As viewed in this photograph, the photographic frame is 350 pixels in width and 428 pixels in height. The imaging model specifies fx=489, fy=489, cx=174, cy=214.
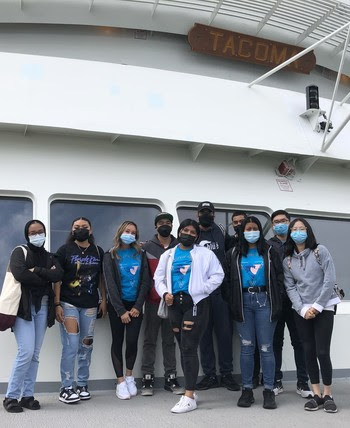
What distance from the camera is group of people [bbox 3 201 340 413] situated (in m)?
4.11

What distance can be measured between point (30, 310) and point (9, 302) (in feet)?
0.60

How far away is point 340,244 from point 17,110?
163 inches

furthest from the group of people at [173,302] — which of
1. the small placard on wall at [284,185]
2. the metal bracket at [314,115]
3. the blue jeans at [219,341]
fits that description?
the metal bracket at [314,115]

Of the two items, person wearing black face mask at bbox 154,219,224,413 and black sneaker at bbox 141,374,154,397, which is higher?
person wearing black face mask at bbox 154,219,224,413

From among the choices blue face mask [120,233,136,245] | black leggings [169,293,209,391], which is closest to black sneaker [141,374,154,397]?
black leggings [169,293,209,391]

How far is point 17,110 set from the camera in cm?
487

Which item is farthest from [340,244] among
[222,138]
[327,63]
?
[327,63]

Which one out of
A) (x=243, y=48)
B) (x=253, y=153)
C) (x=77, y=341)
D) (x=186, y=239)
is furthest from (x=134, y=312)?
(x=243, y=48)

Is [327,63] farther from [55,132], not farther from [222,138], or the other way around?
[55,132]

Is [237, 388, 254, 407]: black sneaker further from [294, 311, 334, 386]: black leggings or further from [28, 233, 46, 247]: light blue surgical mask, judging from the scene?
[28, 233, 46, 247]: light blue surgical mask

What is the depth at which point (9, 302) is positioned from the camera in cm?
399

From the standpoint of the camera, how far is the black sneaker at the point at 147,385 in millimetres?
4580

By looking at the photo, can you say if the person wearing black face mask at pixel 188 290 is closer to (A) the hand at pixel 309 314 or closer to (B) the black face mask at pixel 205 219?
(B) the black face mask at pixel 205 219

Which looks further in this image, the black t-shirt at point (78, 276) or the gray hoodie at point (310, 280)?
the black t-shirt at point (78, 276)
